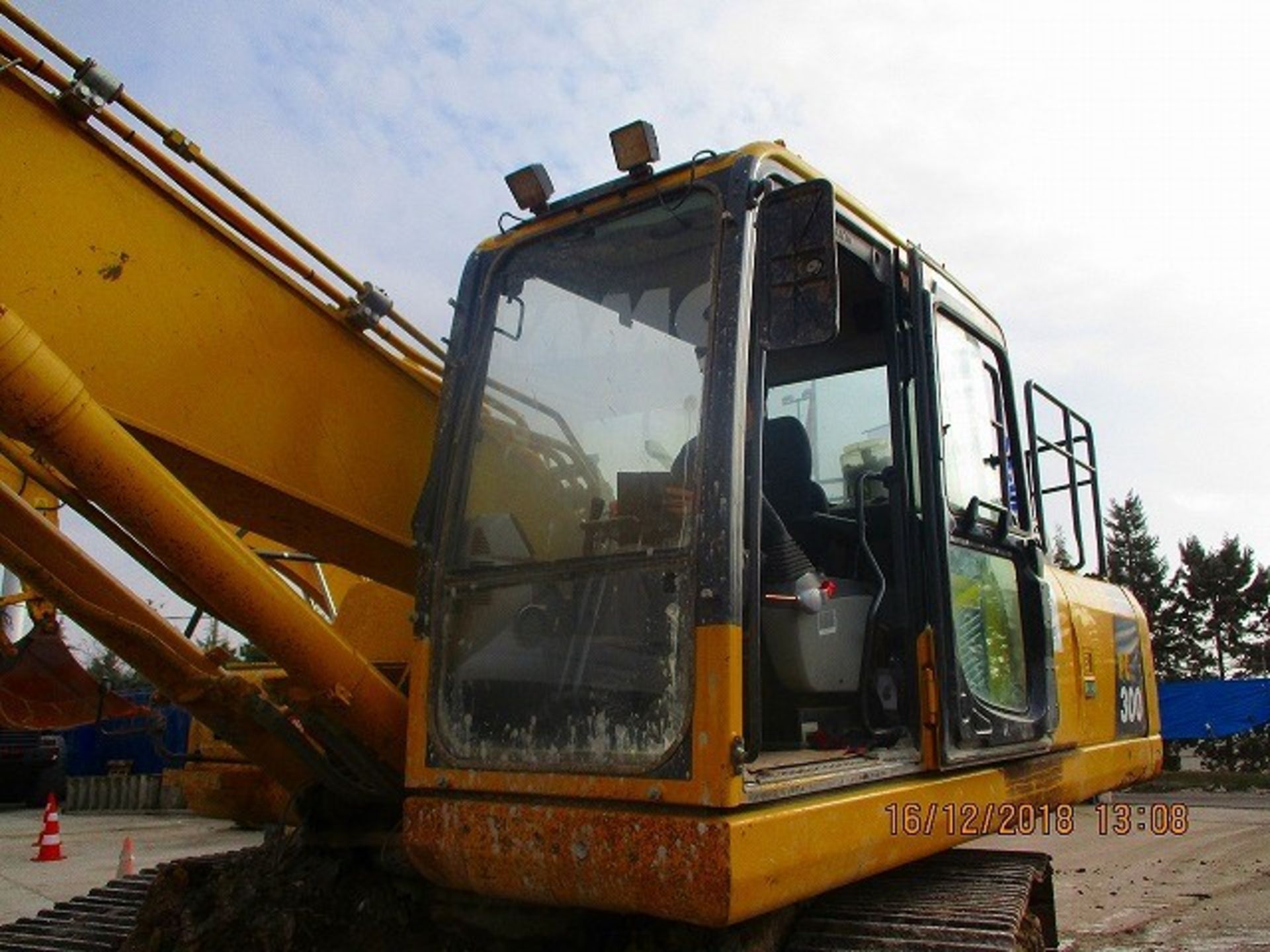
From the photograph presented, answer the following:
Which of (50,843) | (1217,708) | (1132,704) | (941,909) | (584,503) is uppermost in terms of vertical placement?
(584,503)

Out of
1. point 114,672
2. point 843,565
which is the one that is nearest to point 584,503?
point 843,565

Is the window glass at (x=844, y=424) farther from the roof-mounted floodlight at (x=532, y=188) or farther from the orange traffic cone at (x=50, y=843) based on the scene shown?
the orange traffic cone at (x=50, y=843)

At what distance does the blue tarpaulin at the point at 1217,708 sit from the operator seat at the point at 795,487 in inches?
575

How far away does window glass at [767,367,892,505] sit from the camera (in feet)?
13.2

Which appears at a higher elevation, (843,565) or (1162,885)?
(843,565)

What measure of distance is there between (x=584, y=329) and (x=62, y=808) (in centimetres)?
1689

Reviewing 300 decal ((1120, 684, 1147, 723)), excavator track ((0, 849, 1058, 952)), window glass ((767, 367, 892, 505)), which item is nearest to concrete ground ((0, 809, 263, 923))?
excavator track ((0, 849, 1058, 952))

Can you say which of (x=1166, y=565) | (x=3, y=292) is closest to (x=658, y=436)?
(x=3, y=292)

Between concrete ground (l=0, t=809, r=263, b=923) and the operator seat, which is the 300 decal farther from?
concrete ground (l=0, t=809, r=263, b=923)

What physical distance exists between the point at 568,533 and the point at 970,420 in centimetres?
169

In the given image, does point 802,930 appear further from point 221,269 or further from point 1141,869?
point 1141,869

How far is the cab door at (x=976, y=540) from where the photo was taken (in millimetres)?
3246

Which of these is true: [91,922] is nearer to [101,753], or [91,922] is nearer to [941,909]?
[941,909]

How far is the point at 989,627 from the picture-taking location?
3578mm
